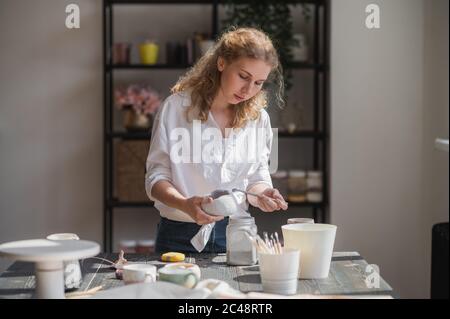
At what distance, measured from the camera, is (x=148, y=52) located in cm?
468

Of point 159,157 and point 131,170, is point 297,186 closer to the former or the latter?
point 131,170

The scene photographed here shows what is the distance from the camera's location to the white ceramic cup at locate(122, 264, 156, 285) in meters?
1.89

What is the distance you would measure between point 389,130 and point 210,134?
2275mm

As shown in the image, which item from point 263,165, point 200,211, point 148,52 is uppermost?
point 148,52

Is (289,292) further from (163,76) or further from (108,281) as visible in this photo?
(163,76)

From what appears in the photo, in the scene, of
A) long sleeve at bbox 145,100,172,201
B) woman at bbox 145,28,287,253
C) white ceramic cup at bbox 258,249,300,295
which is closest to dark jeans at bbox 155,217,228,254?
woman at bbox 145,28,287,253

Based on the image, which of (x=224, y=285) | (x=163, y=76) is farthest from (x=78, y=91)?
(x=224, y=285)

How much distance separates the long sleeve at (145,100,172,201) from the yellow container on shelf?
224 centimetres

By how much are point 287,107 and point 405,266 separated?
4.05ft

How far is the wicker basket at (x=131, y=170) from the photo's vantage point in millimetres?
4625

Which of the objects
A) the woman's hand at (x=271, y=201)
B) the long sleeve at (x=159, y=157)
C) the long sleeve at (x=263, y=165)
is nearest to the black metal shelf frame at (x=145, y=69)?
the long sleeve at (x=263, y=165)
